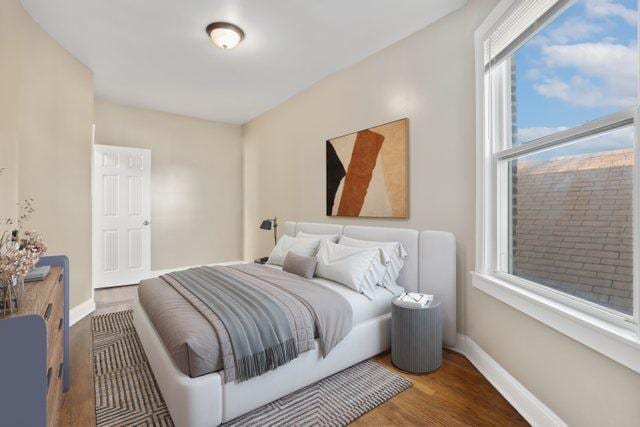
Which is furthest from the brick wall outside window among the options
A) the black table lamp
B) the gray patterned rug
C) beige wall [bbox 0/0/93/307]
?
beige wall [bbox 0/0/93/307]

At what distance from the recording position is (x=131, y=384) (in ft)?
6.65

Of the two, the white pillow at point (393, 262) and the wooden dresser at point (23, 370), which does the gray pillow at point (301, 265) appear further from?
the wooden dresser at point (23, 370)

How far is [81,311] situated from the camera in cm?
331

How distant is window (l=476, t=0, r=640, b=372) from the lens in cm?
128

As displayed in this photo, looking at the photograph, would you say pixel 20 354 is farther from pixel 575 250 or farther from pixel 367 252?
pixel 575 250

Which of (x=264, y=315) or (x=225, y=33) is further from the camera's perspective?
(x=225, y=33)

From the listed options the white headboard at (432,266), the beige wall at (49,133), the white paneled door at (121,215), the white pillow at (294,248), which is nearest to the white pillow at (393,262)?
the white headboard at (432,266)

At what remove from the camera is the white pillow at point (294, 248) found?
317 cm

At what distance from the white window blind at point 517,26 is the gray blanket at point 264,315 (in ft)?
6.61

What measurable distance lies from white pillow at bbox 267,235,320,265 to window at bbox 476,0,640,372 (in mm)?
1563

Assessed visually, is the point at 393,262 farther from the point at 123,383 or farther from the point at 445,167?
the point at 123,383

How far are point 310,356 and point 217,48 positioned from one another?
296cm

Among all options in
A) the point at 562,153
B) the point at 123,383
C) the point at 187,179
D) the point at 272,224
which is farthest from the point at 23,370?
the point at 187,179

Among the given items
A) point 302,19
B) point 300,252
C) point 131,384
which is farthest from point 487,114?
point 131,384
